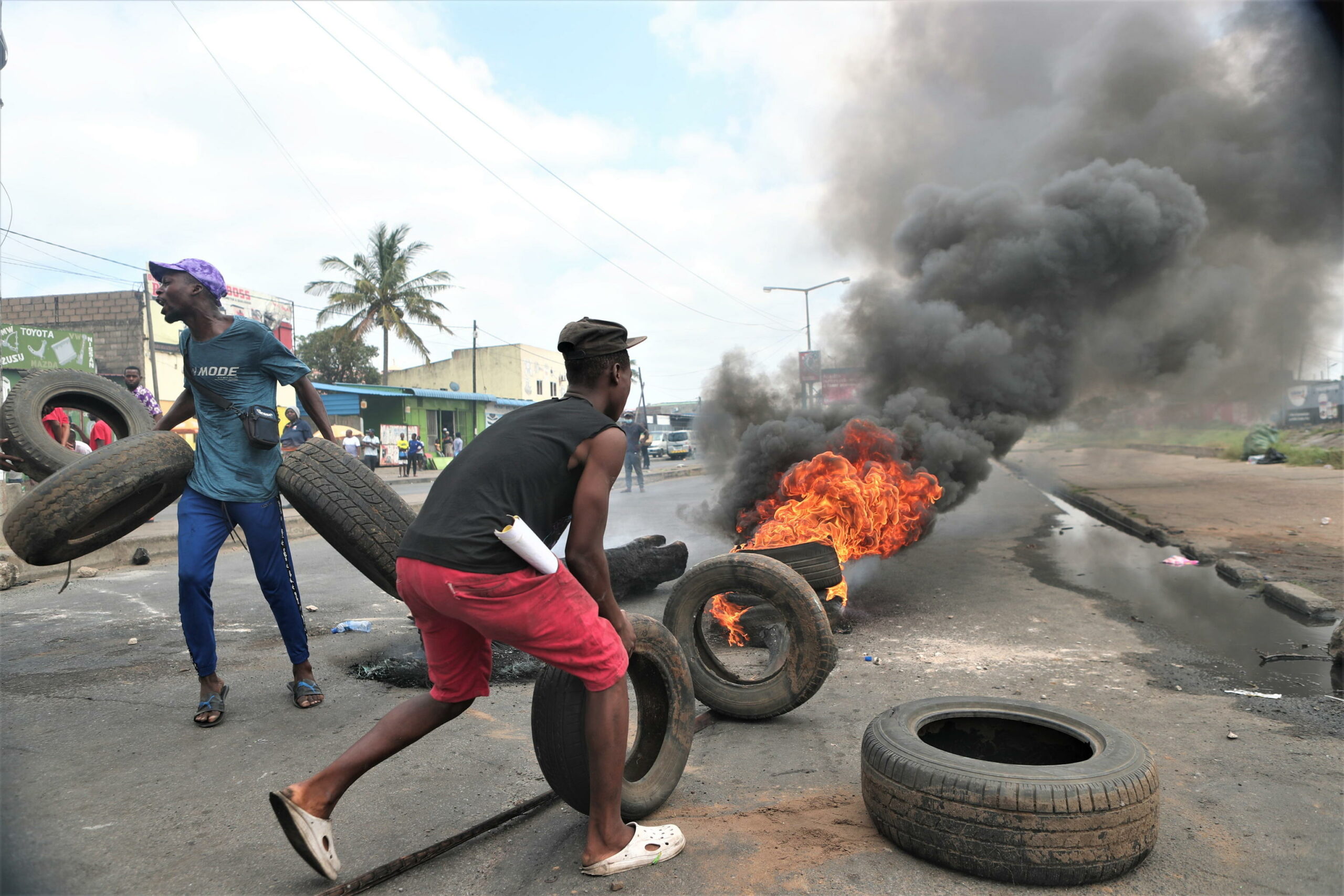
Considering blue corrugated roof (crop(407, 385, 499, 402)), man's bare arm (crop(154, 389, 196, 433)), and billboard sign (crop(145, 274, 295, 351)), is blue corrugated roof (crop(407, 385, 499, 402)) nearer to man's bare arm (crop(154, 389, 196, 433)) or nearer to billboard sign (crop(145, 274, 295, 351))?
billboard sign (crop(145, 274, 295, 351))

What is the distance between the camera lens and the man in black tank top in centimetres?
223

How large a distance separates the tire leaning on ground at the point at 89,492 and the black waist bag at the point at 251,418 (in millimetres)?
326

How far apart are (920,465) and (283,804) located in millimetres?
8405

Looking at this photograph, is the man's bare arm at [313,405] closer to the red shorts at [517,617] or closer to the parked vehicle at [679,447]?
the red shorts at [517,617]

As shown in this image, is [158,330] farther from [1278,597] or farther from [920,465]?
[1278,597]

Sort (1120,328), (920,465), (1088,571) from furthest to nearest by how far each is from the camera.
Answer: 1. (1120,328)
2. (920,465)
3. (1088,571)

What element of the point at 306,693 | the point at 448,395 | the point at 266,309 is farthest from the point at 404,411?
the point at 306,693

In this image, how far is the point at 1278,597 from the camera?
21.9 feet

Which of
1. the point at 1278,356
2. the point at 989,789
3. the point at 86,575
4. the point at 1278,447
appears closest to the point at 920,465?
the point at 989,789

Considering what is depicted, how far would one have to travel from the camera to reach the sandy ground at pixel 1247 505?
8.15 meters

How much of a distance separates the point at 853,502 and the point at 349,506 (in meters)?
5.06

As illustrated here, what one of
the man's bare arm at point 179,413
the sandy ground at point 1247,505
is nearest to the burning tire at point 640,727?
the man's bare arm at point 179,413

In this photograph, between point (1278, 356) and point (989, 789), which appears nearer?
point (989, 789)

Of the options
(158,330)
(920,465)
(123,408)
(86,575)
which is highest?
(158,330)
